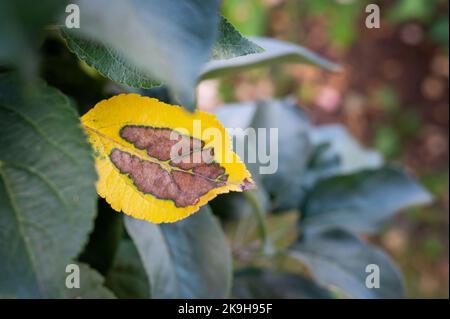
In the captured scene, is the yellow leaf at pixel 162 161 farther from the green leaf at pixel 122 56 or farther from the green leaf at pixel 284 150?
the green leaf at pixel 284 150

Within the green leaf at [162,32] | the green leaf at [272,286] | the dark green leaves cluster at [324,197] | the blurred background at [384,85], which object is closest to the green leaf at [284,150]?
the dark green leaves cluster at [324,197]

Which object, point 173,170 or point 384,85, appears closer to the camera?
point 173,170

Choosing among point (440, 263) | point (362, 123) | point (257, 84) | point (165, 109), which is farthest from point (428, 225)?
point (165, 109)

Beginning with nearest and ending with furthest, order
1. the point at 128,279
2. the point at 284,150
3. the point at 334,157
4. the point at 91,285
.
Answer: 1. the point at 91,285
2. the point at 128,279
3. the point at 284,150
4. the point at 334,157

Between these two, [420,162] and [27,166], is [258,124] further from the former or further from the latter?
[420,162]

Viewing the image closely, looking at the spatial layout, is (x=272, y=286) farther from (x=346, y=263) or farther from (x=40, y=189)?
(x=40, y=189)

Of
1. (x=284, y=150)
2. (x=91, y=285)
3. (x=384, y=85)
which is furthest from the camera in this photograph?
(x=384, y=85)

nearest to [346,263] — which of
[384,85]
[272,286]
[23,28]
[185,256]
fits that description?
[272,286]
